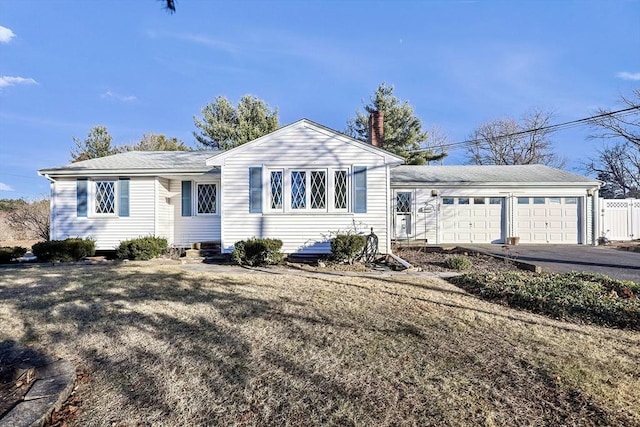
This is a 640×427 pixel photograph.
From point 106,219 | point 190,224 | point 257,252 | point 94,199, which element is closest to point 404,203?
point 257,252

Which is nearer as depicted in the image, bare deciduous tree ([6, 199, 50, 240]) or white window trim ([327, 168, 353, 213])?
white window trim ([327, 168, 353, 213])

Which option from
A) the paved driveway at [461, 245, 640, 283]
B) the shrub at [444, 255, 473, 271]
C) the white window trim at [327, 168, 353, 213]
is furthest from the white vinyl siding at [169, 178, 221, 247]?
the paved driveway at [461, 245, 640, 283]

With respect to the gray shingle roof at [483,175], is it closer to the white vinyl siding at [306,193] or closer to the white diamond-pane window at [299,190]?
the white vinyl siding at [306,193]

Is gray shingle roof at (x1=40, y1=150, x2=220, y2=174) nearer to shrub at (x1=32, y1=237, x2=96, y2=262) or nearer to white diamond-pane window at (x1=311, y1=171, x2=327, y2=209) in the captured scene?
shrub at (x1=32, y1=237, x2=96, y2=262)

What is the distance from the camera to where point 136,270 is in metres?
8.30

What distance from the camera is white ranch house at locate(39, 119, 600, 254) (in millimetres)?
10062

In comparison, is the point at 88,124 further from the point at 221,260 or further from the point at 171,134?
the point at 221,260

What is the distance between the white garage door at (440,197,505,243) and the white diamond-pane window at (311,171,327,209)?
6.75 m

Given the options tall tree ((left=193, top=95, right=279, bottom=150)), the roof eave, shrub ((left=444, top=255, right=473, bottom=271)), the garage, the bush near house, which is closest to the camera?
the bush near house

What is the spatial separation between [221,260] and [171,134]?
25205 mm

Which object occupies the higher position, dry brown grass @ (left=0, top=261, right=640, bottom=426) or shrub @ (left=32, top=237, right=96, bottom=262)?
shrub @ (left=32, top=237, right=96, bottom=262)

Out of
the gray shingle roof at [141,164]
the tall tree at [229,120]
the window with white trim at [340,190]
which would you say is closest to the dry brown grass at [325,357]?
the window with white trim at [340,190]

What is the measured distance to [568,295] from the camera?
5.29m

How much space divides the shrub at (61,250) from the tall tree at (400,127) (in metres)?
19.8
